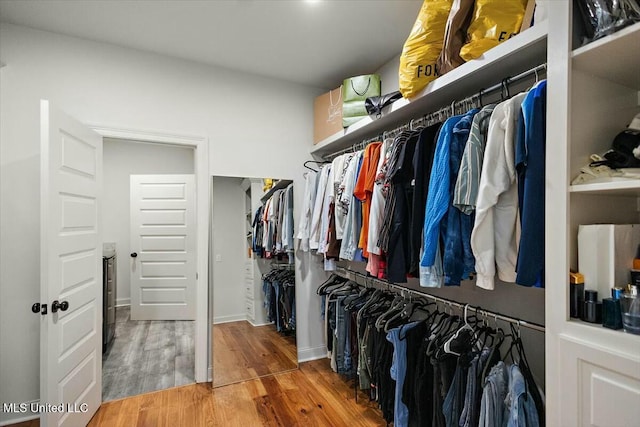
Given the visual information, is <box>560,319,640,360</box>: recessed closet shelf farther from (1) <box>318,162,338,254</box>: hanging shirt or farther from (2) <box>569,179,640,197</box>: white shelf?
(1) <box>318,162,338,254</box>: hanging shirt

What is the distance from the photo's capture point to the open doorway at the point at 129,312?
2.69m

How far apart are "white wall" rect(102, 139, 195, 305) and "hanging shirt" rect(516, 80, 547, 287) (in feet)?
14.6

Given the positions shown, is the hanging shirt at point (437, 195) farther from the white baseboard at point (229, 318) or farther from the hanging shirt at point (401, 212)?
the white baseboard at point (229, 318)

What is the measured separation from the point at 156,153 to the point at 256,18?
11.2ft

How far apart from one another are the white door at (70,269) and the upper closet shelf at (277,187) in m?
1.28

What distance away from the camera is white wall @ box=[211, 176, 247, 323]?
105 inches

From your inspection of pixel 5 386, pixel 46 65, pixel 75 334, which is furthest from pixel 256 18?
pixel 5 386

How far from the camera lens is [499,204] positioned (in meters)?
1.23

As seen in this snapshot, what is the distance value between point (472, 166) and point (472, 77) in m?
0.54

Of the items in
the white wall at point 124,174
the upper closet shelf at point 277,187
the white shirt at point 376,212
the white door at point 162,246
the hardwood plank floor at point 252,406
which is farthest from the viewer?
the white wall at point 124,174

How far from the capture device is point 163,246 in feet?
14.5

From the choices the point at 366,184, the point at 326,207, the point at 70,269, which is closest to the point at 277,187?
the point at 326,207

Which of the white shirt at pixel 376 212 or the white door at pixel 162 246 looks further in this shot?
the white door at pixel 162 246

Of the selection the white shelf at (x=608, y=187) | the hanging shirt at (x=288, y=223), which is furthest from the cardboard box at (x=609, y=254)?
the hanging shirt at (x=288, y=223)
